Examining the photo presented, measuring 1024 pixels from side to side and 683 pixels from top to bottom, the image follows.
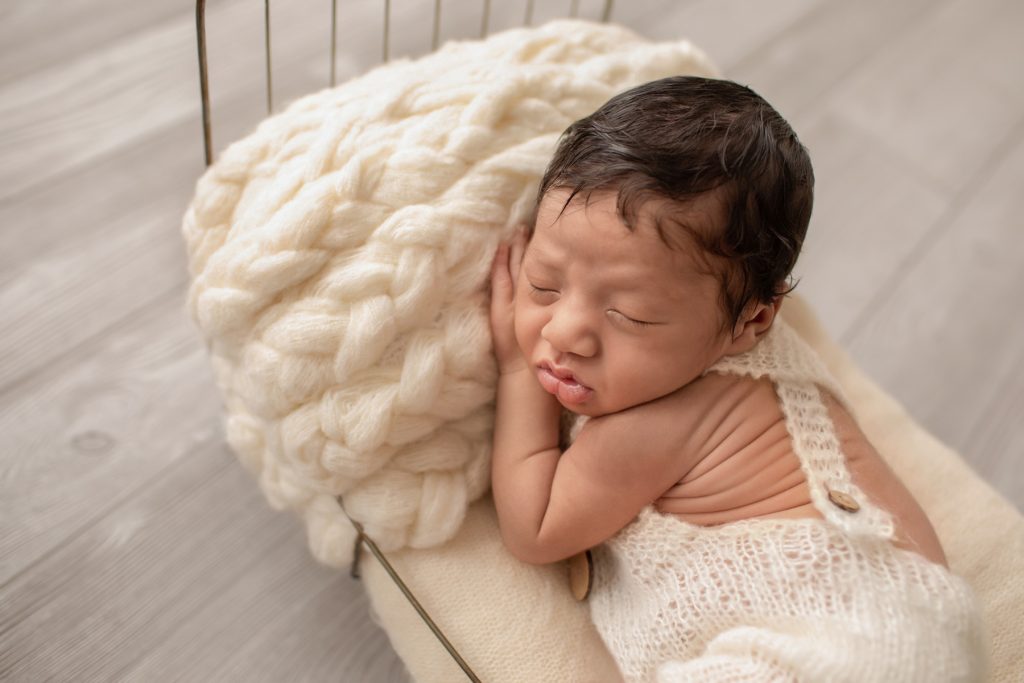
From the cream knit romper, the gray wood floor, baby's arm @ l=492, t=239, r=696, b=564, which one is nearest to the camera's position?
the cream knit romper

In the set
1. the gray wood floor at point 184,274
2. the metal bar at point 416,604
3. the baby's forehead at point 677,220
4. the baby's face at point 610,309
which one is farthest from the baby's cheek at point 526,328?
the gray wood floor at point 184,274

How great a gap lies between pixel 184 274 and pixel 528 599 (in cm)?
74

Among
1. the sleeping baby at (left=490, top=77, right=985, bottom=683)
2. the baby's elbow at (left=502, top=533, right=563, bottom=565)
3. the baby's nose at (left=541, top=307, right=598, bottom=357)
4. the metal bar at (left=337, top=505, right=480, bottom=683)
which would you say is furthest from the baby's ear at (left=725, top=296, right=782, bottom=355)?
the metal bar at (left=337, top=505, right=480, bottom=683)

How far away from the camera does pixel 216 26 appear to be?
4.89 feet

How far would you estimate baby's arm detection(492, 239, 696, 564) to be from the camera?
0.70m

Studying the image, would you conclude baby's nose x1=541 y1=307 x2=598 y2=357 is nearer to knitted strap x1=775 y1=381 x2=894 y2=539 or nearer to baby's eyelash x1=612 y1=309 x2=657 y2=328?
baby's eyelash x1=612 y1=309 x2=657 y2=328

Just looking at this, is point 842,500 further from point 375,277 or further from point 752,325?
point 375,277

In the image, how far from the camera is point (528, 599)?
762mm

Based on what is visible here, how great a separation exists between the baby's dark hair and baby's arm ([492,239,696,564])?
0.10 m

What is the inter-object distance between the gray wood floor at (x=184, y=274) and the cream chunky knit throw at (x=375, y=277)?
10.8 inches

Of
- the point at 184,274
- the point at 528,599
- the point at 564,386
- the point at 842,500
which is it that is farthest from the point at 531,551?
the point at 184,274

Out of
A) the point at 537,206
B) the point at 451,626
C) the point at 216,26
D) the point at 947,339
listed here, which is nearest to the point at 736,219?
the point at 537,206

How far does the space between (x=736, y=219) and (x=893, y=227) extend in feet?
3.25

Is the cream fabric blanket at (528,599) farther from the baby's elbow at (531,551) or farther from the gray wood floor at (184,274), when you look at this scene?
the gray wood floor at (184,274)
